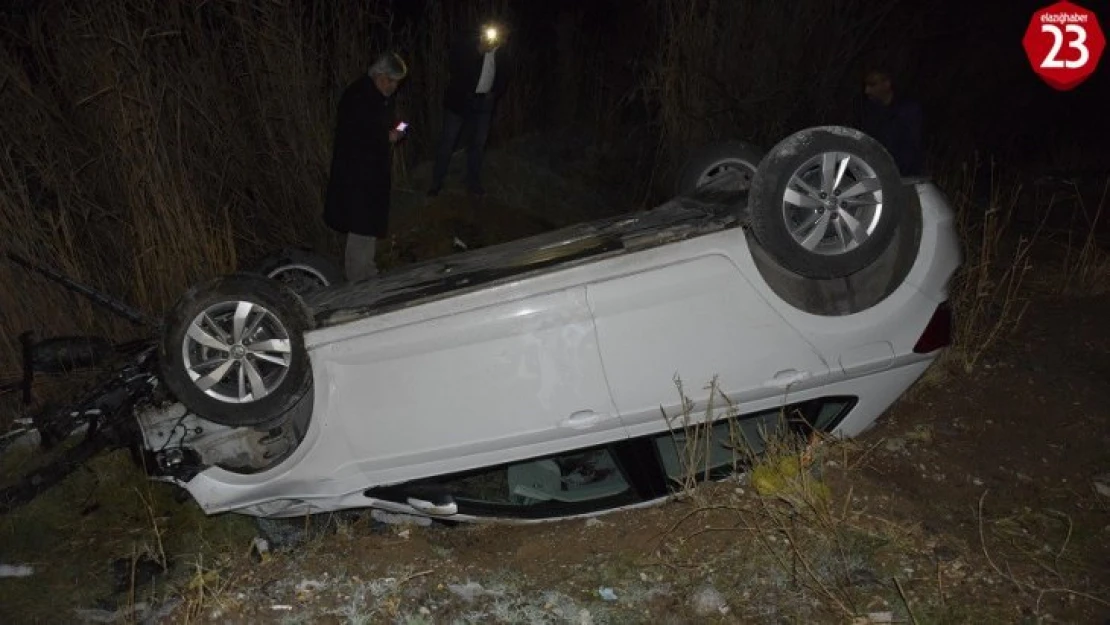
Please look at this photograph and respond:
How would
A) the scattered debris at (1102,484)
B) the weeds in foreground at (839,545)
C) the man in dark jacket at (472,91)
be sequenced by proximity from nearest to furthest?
1. the weeds in foreground at (839,545)
2. the scattered debris at (1102,484)
3. the man in dark jacket at (472,91)

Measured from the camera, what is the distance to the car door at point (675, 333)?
10.3 feet

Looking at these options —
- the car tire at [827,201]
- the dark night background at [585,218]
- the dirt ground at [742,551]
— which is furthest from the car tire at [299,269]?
the car tire at [827,201]

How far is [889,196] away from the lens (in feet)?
10.6

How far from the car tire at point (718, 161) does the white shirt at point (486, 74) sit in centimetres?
263

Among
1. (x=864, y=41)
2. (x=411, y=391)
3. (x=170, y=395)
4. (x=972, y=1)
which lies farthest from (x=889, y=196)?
(x=972, y=1)

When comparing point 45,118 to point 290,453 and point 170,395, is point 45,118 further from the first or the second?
point 290,453

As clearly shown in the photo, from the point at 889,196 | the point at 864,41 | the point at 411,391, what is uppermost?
the point at 864,41

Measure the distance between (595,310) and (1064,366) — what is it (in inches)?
120

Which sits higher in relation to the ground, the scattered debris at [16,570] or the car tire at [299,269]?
the car tire at [299,269]

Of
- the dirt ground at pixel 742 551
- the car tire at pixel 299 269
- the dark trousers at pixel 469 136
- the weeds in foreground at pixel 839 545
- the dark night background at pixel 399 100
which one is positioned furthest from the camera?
the dark trousers at pixel 469 136

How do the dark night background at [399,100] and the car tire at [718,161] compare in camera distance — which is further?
the dark night background at [399,100]

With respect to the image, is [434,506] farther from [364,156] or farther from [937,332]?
[364,156]

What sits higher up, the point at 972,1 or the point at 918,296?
the point at 972,1

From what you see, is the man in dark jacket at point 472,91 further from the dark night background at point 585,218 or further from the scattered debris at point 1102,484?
the scattered debris at point 1102,484
